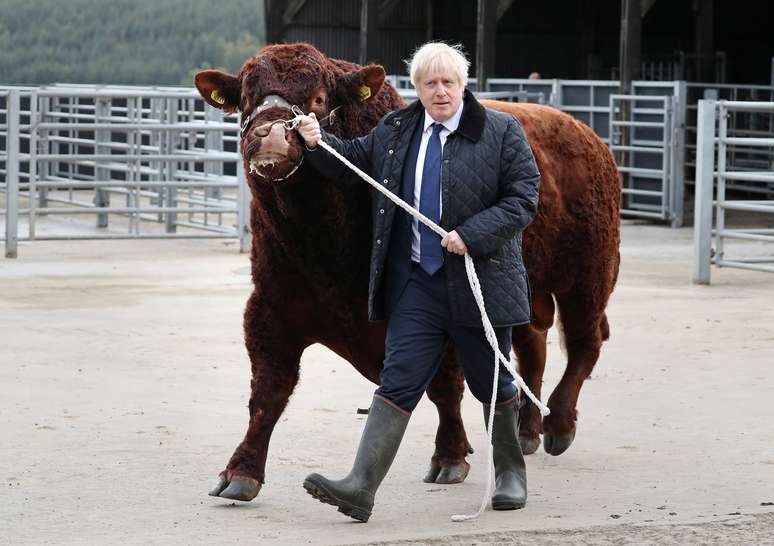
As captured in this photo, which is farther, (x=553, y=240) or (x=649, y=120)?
(x=649, y=120)

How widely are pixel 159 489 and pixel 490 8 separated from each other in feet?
53.3

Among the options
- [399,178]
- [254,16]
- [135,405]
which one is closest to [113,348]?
[135,405]

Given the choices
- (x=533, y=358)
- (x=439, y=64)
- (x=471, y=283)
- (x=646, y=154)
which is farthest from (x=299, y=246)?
(x=646, y=154)

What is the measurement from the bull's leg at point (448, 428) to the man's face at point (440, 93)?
1.04m

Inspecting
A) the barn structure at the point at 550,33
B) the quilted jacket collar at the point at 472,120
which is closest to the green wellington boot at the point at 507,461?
the quilted jacket collar at the point at 472,120

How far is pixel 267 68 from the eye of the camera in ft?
17.1

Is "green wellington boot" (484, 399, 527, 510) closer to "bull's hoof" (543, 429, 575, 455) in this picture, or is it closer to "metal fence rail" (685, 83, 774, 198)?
"bull's hoof" (543, 429, 575, 455)

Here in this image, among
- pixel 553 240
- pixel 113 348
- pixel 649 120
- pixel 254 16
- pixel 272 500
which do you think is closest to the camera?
pixel 272 500

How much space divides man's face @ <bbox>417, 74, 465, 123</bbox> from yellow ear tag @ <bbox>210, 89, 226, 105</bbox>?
2.75 feet

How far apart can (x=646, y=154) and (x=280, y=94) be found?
44.3ft

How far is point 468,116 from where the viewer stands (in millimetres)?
5074

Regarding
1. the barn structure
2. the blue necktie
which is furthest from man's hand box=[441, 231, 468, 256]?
the barn structure

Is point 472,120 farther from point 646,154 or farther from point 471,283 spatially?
point 646,154

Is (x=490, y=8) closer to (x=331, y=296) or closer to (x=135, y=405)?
(x=135, y=405)
